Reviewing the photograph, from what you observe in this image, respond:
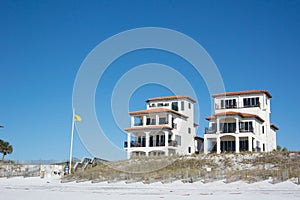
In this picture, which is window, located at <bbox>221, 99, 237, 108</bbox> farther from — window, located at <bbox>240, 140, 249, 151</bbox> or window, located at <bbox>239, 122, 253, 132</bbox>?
window, located at <bbox>240, 140, 249, 151</bbox>

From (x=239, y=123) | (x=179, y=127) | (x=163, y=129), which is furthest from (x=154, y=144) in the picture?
(x=239, y=123)

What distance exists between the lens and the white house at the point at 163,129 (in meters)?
45.0

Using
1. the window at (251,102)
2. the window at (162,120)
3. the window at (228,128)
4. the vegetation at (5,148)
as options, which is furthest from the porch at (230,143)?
the vegetation at (5,148)

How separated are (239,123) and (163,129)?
28.8ft

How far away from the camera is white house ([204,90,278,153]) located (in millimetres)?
41188

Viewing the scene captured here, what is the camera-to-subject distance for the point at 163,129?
44938 mm

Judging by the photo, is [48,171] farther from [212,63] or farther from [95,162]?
[212,63]

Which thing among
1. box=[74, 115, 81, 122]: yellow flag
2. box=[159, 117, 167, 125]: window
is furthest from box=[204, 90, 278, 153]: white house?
box=[74, 115, 81, 122]: yellow flag

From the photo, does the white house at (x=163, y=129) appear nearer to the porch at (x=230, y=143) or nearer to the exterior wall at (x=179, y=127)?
the exterior wall at (x=179, y=127)

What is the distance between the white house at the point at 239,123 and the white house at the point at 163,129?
4589 millimetres

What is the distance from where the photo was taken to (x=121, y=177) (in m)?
26.3

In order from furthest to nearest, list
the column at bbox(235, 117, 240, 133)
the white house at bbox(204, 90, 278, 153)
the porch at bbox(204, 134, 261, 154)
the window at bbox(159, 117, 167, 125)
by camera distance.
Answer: the window at bbox(159, 117, 167, 125), the white house at bbox(204, 90, 278, 153), the column at bbox(235, 117, 240, 133), the porch at bbox(204, 134, 261, 154)

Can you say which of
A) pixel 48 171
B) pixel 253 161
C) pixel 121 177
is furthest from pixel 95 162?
pixel 253 161

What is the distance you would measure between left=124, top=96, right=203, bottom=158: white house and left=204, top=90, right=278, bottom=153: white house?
459 centimetres
